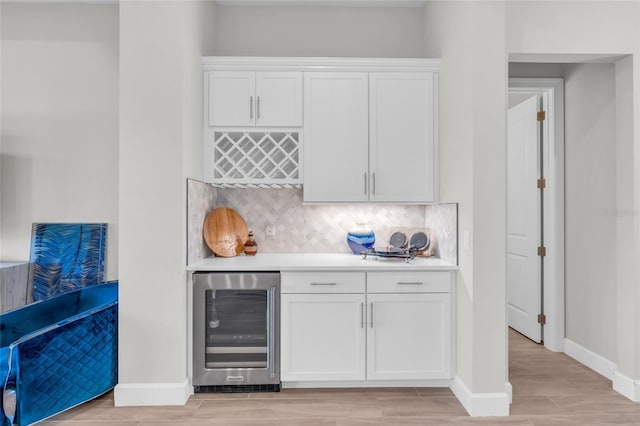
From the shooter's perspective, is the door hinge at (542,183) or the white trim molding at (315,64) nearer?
the white trim molding at (315,64)

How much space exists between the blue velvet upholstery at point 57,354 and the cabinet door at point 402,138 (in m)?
2.12

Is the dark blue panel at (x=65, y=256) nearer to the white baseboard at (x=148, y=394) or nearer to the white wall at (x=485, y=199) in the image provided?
the white baseboard at (x=148, y=394)

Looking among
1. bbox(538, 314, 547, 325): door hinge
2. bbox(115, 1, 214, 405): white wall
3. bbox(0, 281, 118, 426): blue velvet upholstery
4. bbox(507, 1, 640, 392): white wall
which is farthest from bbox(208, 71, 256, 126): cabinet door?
bbox(538, 314, 547, 325): door hinge

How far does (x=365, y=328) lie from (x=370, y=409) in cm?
51

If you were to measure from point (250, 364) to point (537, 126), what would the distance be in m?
3.35

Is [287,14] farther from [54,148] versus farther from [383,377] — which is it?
[383,377]

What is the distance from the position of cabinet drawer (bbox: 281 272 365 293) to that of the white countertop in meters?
0.05

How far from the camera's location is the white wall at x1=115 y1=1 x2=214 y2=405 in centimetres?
268

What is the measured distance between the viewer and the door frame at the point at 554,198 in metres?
3.66

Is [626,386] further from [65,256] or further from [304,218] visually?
[65,256]

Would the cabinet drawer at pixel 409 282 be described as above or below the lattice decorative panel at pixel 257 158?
below

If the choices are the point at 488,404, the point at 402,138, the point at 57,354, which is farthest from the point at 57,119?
the point at 488,404

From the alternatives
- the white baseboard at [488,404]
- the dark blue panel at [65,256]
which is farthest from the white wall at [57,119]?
the white baseboard at [488,404]

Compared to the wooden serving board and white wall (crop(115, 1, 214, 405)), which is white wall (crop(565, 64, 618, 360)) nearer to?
the wooden serving board
